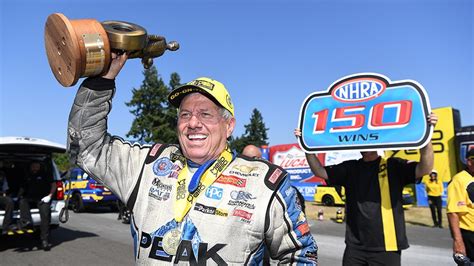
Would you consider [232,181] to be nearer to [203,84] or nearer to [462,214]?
[203,84]

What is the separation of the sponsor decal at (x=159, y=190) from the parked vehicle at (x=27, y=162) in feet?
22.4

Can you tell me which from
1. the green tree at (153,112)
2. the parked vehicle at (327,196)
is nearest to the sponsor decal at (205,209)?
the parked vehicle at (327,196)

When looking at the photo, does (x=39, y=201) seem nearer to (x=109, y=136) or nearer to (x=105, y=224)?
(x=105, y=224)

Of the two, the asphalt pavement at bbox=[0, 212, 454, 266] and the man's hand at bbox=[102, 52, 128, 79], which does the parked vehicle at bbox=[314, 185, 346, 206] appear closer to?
the asphalt pavement at bbox=[0, 212, 454, 266]

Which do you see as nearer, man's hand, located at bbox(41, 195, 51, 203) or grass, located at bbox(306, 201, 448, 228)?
man's hand, located at bbox(41, 195, 51, 203)

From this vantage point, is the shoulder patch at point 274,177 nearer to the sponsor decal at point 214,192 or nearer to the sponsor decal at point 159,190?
the sponsor decal at point 214,192

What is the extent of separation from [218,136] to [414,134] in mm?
2616

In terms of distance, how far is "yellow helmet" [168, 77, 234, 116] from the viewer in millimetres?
1977

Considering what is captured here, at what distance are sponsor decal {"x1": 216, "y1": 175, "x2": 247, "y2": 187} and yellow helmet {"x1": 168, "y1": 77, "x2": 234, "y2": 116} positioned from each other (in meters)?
0.39

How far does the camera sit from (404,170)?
3719 millimetres

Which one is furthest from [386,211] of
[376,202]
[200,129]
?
[200,129]

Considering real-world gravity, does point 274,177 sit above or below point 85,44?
below

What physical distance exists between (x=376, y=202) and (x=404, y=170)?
0.42m

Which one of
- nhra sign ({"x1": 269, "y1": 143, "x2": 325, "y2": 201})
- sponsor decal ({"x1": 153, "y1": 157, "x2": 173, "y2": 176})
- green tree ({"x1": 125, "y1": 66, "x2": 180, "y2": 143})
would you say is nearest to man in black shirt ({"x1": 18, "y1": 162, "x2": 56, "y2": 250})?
sponsor decal ({"x1": 153, "y1": 157, "x2": 173, "y2": 176})
